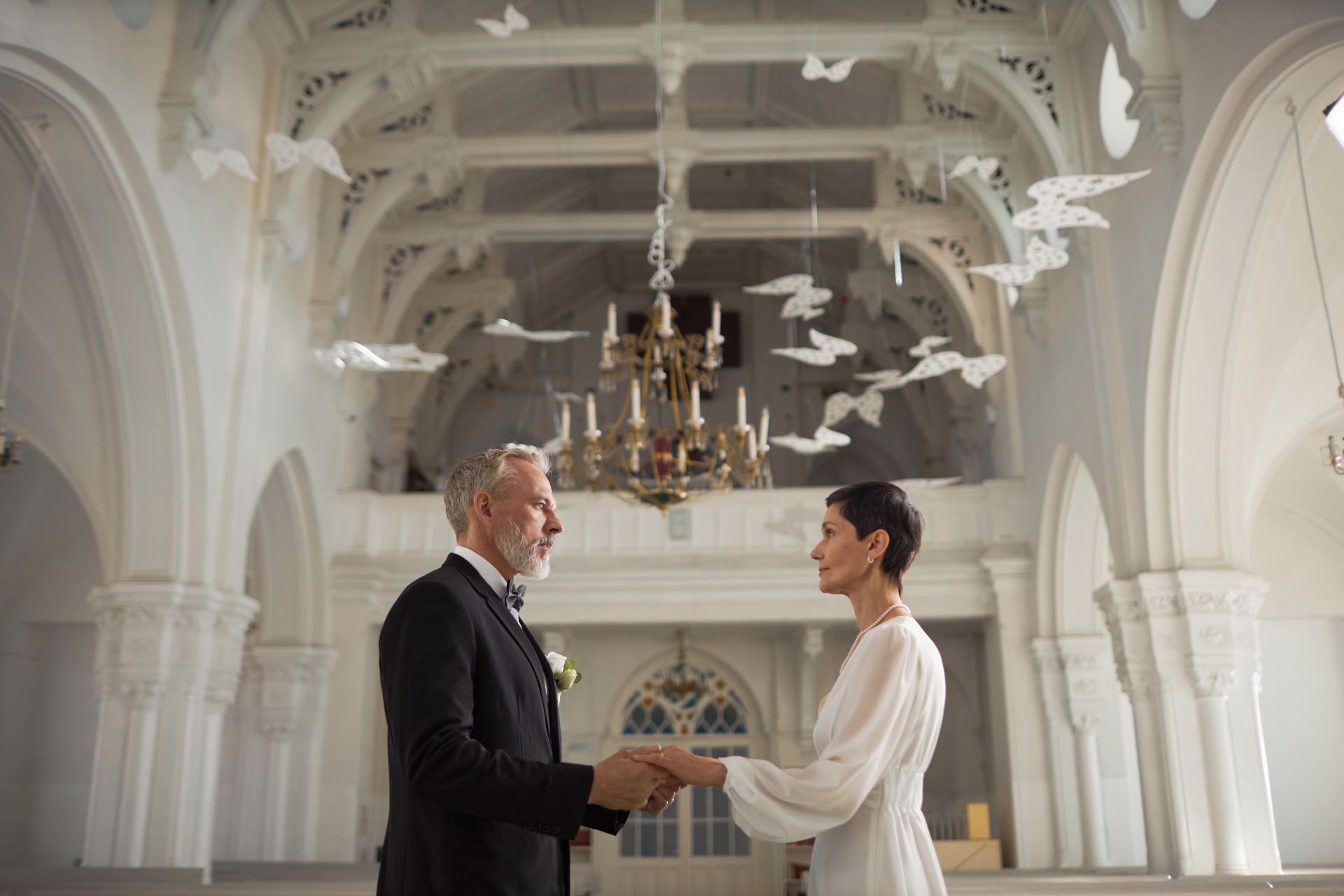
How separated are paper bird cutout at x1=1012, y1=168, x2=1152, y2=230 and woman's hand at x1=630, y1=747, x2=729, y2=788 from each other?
16.5 feet

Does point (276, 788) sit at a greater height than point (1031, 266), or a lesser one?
lesser

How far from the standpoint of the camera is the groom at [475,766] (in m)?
2.06

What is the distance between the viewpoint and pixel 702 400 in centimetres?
2009

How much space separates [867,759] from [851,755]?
0.10 ft

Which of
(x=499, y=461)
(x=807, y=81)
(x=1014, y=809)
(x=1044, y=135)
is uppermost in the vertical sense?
(x=807, y=81)

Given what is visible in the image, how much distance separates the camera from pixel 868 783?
7.28ft

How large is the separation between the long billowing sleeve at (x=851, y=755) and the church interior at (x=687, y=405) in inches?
187

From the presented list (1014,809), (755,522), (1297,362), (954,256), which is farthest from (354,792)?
(1297,362)

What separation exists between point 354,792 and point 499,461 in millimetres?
11091

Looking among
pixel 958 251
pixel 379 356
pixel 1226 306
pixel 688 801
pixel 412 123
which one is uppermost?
pixel 412 123

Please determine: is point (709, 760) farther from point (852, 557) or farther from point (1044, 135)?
point (1044, 135)

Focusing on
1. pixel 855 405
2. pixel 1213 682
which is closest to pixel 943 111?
pixel 855 405

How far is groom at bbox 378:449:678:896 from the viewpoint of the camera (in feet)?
6.77

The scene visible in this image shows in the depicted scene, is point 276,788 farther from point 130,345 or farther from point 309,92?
point 309,92
